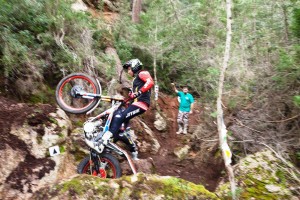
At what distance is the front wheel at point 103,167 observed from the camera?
562 centimetres

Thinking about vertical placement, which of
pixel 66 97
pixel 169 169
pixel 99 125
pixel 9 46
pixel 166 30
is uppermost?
pixel 166 30

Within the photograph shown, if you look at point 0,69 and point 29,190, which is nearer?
point 29,190

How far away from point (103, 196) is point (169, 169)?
4552 millimetres

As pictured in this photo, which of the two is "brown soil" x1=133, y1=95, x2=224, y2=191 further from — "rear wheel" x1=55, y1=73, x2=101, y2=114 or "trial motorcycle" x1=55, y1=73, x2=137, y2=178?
"rear wheel" x1=55, y1=73, x2=101, y2=114

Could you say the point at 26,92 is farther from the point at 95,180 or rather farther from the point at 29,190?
the point at 95,180

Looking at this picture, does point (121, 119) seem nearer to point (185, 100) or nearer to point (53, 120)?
point (53, 120)

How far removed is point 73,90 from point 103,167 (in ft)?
6.63

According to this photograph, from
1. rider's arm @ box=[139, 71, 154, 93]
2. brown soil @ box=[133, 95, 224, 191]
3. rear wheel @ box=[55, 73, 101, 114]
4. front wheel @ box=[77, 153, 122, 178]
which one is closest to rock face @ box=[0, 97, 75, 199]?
rear wheel @ box=[55, 73, 101, 114]

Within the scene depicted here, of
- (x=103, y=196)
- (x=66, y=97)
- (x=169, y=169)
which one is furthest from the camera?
(x=169, y=169)

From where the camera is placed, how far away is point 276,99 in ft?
23.3

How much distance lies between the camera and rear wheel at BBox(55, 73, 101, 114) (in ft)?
21.8

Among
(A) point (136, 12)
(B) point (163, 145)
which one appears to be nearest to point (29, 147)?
(B) point (163, 145)

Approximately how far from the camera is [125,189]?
13.3 feet

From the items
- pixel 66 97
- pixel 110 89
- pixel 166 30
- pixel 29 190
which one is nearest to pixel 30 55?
pixel 66 97
